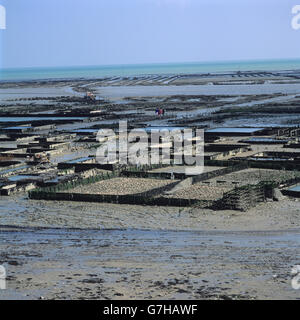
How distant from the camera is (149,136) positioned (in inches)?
1409

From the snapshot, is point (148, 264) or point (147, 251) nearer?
point (148, 264)

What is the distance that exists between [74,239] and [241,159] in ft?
39.5

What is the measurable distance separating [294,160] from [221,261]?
12478mm

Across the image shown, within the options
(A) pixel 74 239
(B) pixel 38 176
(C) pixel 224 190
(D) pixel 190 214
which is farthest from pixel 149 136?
(A) pixel 74 239

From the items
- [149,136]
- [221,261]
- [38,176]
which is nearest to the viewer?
[221,261]

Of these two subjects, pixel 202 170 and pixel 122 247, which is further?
pixel 202 170

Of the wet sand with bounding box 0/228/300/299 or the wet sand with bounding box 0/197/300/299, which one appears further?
the wet sand with bounding box 0/197/300/299

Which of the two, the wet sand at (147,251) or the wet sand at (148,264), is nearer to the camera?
the wet sand at (148,264)

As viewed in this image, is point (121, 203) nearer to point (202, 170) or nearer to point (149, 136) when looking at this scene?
point (202, 170)
